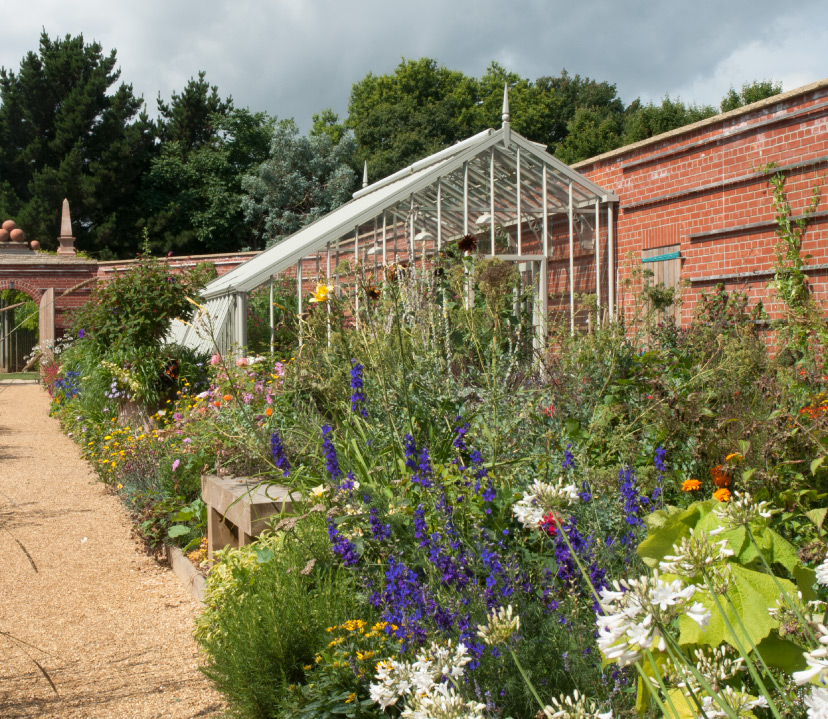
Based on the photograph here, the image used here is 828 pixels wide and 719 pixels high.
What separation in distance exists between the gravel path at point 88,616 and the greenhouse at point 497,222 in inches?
112

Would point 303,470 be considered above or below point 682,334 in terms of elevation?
below

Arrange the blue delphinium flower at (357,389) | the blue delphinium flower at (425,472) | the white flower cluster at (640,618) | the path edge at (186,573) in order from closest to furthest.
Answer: the white flower cluster at (640,618) → the blue delphinium flower at (425,472) → the blue delphinium flower at (357,389) → the path edge at (186,573)

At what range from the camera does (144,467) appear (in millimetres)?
5461

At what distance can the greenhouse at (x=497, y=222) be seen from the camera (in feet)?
26.9

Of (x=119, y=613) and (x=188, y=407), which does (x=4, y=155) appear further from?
(x=119, y=613)

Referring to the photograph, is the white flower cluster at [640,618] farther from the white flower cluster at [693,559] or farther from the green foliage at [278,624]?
the green foliage at [278,624]

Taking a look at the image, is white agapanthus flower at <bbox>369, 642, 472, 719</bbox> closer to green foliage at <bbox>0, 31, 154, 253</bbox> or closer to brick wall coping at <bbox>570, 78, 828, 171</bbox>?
brick wall coping at <bbox>570, 78, 828, 171</bbox>

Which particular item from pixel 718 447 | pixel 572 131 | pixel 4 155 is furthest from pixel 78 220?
pixel 718 447

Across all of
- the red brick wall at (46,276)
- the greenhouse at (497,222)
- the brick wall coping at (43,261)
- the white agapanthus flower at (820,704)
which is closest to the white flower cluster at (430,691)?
the white agapanthus flower at (820,704)

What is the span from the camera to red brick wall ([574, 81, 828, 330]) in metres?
6.38

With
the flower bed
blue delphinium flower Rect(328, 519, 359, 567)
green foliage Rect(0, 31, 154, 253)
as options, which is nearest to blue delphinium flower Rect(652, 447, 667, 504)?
the flower bed

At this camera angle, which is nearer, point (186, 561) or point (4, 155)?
point (186, 561)

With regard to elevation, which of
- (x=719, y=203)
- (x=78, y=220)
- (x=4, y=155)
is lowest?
(x=719, y=203)

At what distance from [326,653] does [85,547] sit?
10.00 ft
